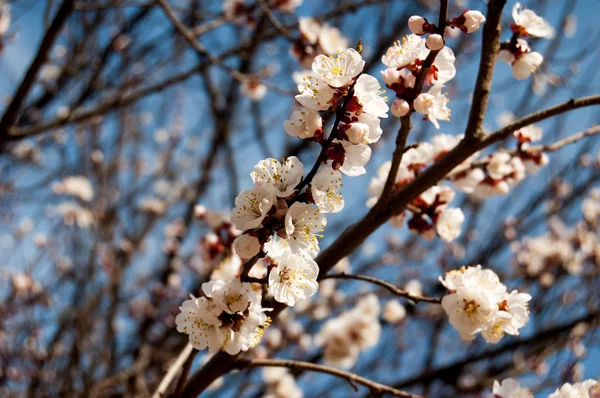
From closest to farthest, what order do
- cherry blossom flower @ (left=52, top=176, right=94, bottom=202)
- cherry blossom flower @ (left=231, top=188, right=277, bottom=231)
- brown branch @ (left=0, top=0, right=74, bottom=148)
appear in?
cherry blossom flower @ (left=231, top=188, right=277, bottom=231)
brown branch @ (left=0, top=0, right=74, bottom=148)
cherry blossom flower @ (left=52, top=176, right=94, bottom=202)

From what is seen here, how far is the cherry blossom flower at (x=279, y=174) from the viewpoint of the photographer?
46.6 inches

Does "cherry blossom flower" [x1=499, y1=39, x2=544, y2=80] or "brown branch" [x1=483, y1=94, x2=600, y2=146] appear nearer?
"brown branch" [x1=483, y1=94, x2=600, y2=146]

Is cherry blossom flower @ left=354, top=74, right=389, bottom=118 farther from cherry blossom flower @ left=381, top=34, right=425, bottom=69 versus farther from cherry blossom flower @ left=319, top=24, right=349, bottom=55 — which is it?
cherry blossom flower @ left=319, top=24, right=349, bottom=55

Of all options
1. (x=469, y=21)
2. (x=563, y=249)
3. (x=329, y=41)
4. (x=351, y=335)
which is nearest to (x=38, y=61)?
(x=329, y=41)

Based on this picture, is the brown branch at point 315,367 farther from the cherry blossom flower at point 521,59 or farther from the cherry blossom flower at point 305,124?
the cherry blossom flower at point 521,59

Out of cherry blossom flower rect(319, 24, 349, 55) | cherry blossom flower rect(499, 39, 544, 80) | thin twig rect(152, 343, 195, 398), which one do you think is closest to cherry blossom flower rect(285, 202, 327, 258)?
thin twig rect(152, 343, 195, 398)

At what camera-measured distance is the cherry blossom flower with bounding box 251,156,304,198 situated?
3.89 feet

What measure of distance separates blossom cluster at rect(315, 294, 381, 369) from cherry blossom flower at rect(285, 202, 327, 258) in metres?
3.00

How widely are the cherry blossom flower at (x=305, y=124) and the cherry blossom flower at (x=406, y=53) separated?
361 mm

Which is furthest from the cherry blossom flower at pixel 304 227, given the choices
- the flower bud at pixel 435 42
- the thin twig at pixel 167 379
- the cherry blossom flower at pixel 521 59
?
the cherry blossom flower at pixel 521 59

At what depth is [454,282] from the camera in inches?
62.1

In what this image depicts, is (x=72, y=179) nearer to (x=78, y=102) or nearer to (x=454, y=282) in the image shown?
(x=78, y=102)

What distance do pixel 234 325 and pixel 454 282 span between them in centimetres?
71

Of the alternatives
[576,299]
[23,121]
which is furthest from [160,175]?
[576,299]
